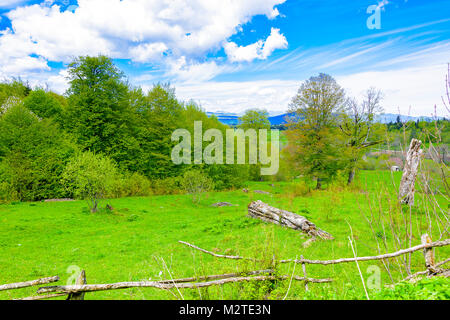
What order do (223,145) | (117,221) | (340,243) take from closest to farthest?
1. (340,243)
2. (117,221)
3. (223,145)

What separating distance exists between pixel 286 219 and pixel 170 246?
590 cm

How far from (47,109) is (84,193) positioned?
64.7 ft

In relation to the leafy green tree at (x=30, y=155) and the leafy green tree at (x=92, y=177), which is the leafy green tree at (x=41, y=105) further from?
the leafy green tree at (x=92, y=177)

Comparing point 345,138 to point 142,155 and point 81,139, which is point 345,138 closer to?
point 142,155

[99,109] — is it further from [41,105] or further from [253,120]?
[253,120]

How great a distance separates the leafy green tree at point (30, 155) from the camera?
24906 mm

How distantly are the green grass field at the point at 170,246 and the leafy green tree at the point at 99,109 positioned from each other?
10589mm

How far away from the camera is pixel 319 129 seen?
24.4m

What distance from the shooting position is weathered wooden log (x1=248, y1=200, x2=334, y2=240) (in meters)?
10.2

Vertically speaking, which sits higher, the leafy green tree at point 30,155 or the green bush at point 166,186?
the leafy green tree at point 30,155

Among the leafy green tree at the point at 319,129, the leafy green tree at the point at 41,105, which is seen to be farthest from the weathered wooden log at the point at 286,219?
the leafy green tree at the point at 41,105

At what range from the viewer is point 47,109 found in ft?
106
